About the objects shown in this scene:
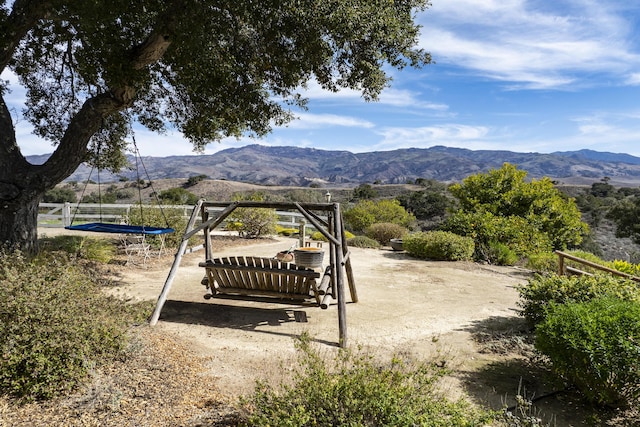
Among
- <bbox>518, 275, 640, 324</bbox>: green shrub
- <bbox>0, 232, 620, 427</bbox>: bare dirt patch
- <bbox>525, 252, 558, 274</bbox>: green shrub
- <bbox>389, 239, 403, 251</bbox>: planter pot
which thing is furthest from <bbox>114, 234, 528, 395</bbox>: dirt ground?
<bbox>389, 239, 403, 251</bbox>: planter pot

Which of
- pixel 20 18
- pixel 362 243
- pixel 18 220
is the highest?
pixel 20 18

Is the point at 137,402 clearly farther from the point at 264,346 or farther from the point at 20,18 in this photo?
the point at 20,18

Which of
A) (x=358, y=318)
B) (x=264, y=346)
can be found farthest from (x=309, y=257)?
(x=264, y=346)

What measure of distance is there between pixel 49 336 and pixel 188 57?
510cm

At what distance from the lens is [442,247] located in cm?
1118

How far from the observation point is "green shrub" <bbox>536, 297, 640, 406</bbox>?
128 inches

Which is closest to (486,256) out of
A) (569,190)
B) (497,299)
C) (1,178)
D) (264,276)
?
(497,299)

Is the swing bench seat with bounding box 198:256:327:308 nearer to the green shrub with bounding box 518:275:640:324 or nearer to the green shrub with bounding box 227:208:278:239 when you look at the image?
the green shrub with bounding box 518:275:640:324

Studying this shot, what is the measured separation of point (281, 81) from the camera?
8852 mm

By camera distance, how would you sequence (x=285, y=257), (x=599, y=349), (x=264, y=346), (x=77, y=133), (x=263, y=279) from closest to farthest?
(x=599, y=349)
(x=264, y=346)
(x=263, y=279)
(x=77, y=133)
(x=285, y=257)

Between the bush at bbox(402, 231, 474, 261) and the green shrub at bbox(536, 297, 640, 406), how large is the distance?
7.33 m

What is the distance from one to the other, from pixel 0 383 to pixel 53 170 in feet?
17.7

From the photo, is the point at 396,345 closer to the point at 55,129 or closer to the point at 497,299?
the point at 497,299

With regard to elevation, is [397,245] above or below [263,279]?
below
